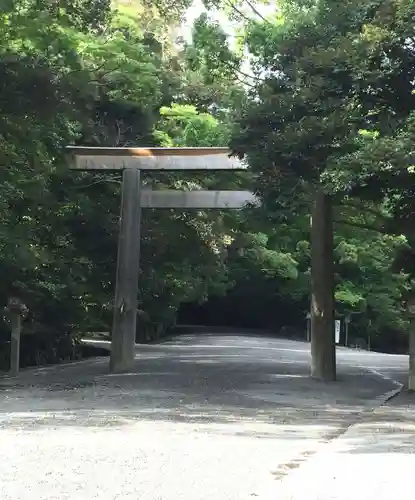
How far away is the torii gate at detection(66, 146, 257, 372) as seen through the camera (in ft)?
55.6

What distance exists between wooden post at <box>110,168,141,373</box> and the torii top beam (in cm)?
30

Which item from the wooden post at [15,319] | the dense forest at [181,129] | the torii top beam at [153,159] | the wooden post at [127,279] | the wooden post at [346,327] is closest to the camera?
the dense forest at [181,129]

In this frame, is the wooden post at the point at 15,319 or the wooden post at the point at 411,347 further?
the wooden post at the point at 15,319

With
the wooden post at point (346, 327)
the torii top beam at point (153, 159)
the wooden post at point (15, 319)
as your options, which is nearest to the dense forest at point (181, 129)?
the torii top beam at point (153, 159)

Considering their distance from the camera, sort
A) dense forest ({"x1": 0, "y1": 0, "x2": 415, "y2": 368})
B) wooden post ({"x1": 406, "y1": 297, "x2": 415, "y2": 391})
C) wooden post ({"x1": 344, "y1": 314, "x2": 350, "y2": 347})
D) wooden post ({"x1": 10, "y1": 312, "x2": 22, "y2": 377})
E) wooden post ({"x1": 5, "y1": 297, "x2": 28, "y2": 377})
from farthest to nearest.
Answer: wooden post ({"x1": 344, "y1": 314, "x2": 350, "y2": 347}), wooden post ({"x1": 10, "y1": 312, "x2": 22, "y2": 377}), wooden post ({"x1": 5, "y1": 297, "x2": 28, "y2": 377}), wooden post ({"x1": 406, "y1": 297, "x2": 415, "y2": 391}), dense forest ({"x1": 0, "y1": 0, "x2": 415, "y2": 368})

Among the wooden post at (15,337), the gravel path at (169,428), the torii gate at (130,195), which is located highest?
the torii gate at (130,195)

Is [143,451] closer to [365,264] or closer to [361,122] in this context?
[361,122]

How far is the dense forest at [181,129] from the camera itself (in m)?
12.2

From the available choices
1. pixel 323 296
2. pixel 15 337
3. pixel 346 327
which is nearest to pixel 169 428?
pixel 323 296

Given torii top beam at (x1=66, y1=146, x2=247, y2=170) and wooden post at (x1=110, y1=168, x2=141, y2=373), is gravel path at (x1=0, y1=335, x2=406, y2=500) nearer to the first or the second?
wooden post at (x1=110, y1=168, x2=141, y2=373)

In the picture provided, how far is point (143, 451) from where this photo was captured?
7.48 metres

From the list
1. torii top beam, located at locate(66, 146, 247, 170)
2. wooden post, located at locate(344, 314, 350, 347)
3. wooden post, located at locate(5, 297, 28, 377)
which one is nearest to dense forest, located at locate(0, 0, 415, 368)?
torii top beam, located at locate(66, 146, 247, 170)

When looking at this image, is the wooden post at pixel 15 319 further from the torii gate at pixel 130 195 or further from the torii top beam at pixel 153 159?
the torii top beam at pixel 153 159

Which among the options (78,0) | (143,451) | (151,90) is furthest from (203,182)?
(143,451)
